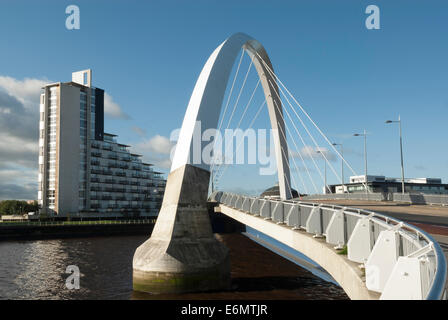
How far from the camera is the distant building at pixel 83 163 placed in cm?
8075

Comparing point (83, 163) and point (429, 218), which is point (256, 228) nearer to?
point (429, 218)

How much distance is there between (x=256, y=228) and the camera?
21500 millimetres

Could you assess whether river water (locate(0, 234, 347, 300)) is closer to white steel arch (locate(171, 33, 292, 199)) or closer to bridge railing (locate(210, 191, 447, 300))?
white steel arch (locate(171, 33, 292, 199))

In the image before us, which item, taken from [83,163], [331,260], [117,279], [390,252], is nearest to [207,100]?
[117,279]

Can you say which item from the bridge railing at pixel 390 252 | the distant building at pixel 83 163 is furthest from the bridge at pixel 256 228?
the distant building at pixel 83 163

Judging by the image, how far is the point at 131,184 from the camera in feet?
330

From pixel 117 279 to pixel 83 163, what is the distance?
234 feet

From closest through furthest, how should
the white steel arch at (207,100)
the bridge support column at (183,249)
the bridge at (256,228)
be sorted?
the bridge at (256,228)
the bridge support column at (183,249)
the white steel arch at (207,100)

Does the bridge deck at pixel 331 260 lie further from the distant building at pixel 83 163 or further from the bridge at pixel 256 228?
the distant building at pixel 83 163

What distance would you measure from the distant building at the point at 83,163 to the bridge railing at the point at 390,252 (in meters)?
76.8

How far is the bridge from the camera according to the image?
5520mm

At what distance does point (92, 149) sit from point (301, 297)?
8220 cm
